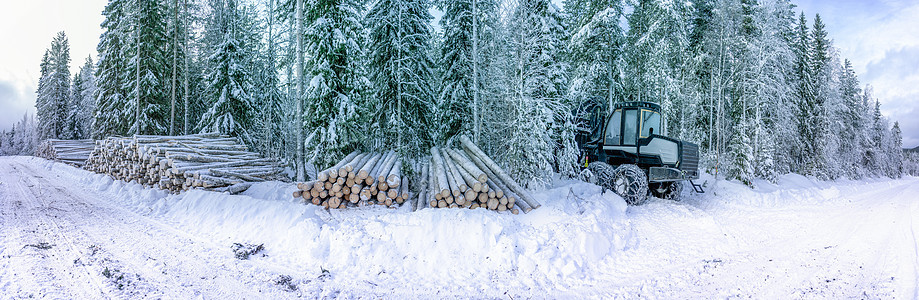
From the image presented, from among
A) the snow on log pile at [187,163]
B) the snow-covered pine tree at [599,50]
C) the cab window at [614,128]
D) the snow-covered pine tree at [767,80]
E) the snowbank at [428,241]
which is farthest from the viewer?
the snow-covered pine tree at [767,80]

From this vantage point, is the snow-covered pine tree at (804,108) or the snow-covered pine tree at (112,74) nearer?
the snow-covered pine tree at (112,74)

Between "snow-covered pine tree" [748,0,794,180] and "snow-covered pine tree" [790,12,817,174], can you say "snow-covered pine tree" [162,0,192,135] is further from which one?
"snow-covered pine tree" [790,12,817,174]

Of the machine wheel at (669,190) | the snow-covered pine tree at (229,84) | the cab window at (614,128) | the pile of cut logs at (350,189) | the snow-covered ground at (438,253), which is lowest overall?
the snow-covered ground at (438,253)

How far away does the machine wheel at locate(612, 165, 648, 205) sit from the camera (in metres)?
9.91

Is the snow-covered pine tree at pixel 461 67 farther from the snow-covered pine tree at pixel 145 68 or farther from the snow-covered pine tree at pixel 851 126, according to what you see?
the snow-covered pine tree at pixel 851 126

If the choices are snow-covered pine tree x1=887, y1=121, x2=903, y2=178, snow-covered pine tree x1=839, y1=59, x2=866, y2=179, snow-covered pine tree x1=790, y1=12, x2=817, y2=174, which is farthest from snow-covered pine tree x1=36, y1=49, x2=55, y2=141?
snow-covered pine tree x1=887, y1=121, x2=903, y2=178

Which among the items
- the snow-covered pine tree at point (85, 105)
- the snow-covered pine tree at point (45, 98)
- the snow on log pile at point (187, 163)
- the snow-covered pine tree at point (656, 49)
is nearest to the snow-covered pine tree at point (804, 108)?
the snow-covered pine tree at point (656, 49)

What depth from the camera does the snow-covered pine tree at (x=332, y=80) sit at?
1105 centimetres

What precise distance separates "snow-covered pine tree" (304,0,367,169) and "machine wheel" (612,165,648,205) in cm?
766

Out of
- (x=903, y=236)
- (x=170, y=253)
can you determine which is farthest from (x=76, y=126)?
(x=903, y=236)

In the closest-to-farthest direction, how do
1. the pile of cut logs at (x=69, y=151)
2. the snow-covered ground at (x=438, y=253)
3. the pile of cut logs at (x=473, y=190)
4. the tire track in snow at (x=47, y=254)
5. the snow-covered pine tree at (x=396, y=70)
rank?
the tire track in snow at (x=47, y=254) < the snow-covered ground at (x=438, y=253) < the pile of cut logs at (x=473, y=190) < the snow-covered pine tree at (x=396, y=70) < the pile of cut logs at (x=69, y=151)

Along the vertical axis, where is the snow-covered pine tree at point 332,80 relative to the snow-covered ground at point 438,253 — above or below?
above

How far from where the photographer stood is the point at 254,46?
1986 cm

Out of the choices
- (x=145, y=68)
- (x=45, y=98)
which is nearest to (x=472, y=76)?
(x=145, y=68)
